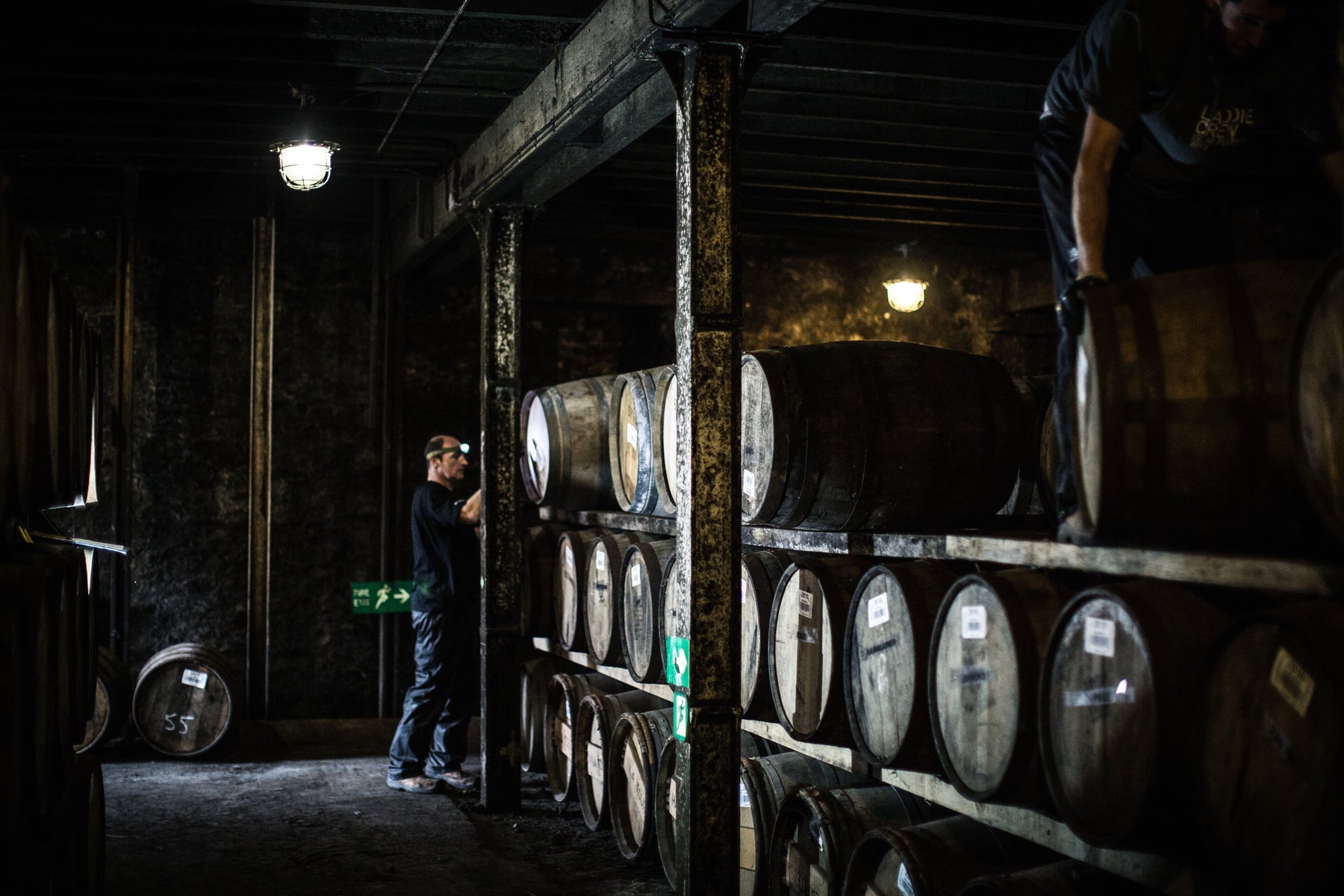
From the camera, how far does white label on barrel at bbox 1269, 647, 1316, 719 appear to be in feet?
7.84

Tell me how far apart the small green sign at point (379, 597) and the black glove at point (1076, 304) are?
7331 millimetres

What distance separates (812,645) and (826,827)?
64 centimetres

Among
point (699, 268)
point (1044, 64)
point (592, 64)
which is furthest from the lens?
point (1044, 64)

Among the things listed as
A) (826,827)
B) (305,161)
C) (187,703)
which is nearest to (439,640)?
(187,703)

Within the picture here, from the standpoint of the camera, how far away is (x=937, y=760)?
394 centimetres

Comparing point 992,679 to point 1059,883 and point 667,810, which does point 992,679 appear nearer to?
point 1059,883

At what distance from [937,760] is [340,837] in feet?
13.0

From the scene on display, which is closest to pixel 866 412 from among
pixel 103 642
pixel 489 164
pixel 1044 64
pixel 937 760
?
Answer: pixel 937 760

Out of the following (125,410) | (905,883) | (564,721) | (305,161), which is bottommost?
(564,721)

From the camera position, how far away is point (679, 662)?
14.5 ft

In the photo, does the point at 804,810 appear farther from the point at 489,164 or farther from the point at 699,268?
the point at 489,164

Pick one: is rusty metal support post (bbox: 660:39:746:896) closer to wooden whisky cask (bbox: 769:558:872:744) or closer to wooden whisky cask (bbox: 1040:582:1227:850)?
wooden whisky cask (bbox: 769:558:872:744)

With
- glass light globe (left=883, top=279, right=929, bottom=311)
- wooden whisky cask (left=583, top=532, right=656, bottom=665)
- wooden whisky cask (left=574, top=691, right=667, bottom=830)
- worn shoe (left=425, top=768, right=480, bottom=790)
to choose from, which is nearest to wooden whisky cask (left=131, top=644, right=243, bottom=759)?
worn shoe (left=425, top=768, right=480, bottom=790)

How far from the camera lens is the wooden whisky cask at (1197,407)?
2.82 metres
